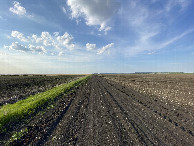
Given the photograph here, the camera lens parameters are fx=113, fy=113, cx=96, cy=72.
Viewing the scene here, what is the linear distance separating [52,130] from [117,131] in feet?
12.4

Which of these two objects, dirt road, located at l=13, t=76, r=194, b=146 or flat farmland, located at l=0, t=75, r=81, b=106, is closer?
dirt road, located at l=13, t=76, r=194, b=146

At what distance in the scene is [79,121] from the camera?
7871mm

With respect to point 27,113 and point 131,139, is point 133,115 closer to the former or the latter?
point 131,139

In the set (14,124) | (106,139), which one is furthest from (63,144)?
(14,124)

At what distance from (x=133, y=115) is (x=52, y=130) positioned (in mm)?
5968

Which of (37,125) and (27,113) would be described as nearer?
(37,125)

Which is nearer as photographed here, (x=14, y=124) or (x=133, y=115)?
(x=14, y=124)

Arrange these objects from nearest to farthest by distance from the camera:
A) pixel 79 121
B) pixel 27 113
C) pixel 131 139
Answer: pixel 131 139 → pixel 79 121 → pixel 27 113

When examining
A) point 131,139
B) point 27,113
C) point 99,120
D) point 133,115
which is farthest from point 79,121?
point 27,113

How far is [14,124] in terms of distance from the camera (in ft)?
25.3

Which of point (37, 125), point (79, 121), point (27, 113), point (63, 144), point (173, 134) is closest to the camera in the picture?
point (63, 144)

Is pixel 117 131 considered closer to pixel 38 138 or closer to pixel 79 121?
pixel 79 121

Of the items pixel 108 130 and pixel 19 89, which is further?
pixel 19 89

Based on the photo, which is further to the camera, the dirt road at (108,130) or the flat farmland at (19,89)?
the flat farmland at (19,89)
